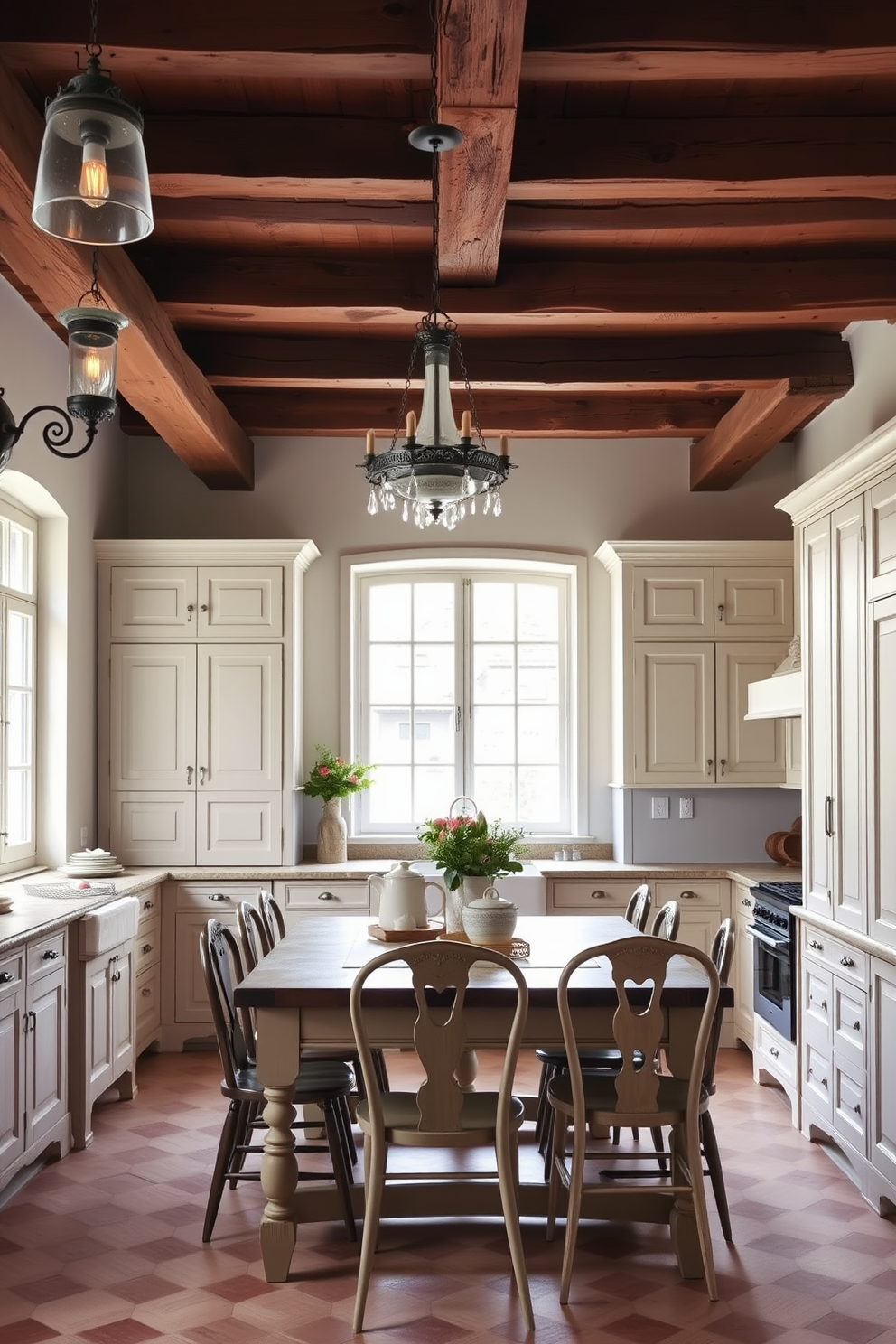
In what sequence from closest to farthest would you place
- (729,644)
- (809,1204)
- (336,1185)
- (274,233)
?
1. (336,1185)
2. (809,1204)
3. (274,233)
4. (729,644)

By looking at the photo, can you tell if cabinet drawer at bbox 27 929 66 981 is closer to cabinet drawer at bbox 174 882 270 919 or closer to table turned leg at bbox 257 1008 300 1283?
table turned leg at bbox 257 1008 300 1283

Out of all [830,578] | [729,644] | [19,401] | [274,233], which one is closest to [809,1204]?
[830,578]

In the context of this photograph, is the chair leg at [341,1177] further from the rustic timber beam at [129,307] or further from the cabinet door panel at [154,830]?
the cabinet door panel at [154,830]

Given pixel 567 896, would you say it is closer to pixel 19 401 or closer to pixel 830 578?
pixel 830 578

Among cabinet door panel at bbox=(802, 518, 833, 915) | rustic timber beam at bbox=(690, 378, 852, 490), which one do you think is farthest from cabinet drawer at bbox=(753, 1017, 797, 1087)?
rustic timber beam at bbox=(690, 378, 852, 490)

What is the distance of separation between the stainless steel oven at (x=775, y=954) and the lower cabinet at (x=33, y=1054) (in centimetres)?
273

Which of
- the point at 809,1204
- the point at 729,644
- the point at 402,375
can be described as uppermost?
the point at 402,375

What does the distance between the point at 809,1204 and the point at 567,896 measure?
2.19 meters

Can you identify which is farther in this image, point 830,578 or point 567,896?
point 567,896

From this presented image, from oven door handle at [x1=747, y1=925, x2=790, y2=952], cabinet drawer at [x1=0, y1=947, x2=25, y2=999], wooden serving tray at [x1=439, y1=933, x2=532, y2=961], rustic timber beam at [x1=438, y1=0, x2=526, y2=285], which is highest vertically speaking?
rustic timber beam at [x1=438, y1=0, x2=526, y2=285]

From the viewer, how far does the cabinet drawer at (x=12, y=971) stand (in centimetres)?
368

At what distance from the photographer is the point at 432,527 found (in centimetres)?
655

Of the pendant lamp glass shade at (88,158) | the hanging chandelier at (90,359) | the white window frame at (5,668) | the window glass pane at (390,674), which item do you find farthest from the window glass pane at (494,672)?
the pendant lamp glass shade at (88,158)

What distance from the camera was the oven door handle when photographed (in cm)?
479
